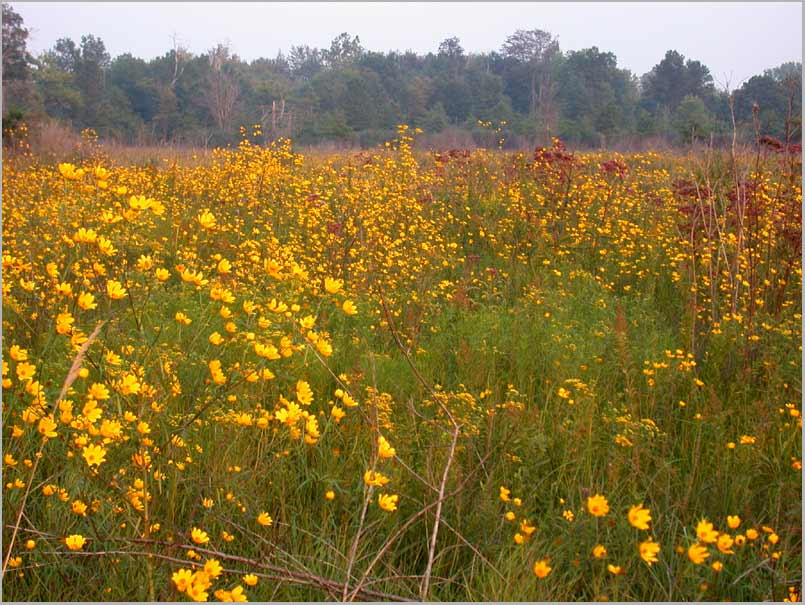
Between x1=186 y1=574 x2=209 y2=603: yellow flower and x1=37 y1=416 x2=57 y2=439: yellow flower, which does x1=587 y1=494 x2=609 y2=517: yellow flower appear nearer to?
x1=186 y1=574 x2=209 y2=603: yellow flower

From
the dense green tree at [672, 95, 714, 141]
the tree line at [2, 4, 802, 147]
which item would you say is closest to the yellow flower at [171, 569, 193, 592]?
the tree line at [2, 4, 802, 147]

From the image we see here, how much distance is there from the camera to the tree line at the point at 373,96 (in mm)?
16281

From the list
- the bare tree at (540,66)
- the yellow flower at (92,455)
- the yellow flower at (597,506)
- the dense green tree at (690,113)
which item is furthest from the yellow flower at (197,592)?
the dense green tree at (690,113)

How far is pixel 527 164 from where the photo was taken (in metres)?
7.09

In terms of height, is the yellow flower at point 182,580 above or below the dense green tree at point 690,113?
below

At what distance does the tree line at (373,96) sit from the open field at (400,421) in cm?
1033

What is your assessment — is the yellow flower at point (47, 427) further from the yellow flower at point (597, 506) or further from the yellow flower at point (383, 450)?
the yellow flower at point (597, 506)

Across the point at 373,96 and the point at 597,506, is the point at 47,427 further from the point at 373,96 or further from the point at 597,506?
the point at 373,96

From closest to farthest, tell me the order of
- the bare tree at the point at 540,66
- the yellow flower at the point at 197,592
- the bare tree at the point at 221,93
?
1. the yellow flower at the point at 197,592
2. the bare tree at the point at 540,66
3. the bare tree at the point at 221,93

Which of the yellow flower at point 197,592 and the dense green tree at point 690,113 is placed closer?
the yellow flower at point 197,592

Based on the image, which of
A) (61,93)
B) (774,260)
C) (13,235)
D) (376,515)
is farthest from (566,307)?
(61,93)

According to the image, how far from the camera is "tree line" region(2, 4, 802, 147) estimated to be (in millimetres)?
16281

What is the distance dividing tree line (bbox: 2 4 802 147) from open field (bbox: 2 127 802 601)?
1033cm

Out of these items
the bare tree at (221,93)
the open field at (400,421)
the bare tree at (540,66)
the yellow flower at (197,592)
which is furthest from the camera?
the bare tree at (221,93)
